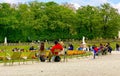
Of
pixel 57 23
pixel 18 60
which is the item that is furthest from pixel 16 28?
pixel 18 60

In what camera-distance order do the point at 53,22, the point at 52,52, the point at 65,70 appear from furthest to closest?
the point at 53,22
the point at 52,52
the point at 65,70

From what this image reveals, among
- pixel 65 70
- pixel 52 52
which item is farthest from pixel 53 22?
pixel 65 70

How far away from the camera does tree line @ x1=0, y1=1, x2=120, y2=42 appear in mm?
102625

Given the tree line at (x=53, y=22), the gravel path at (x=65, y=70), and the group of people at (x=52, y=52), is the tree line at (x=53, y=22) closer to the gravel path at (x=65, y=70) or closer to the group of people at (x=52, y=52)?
the group of people at (x=52, y=52)

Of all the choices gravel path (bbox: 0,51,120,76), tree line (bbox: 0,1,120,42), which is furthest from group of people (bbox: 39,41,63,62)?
tree line (bbox: 0,1,120,42)

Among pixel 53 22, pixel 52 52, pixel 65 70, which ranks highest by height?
pixel 53 22

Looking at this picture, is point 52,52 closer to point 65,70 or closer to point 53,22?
point 65,70

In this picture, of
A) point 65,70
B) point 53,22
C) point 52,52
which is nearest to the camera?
point 65,70

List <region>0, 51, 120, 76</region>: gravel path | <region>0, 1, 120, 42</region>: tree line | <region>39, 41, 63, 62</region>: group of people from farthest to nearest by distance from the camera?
<region>0, 1, 120, 42</region>: tree line
<region>39, 41, 63, 62</region>: group of people
<region>0, 51, 120, 76</region>: gravel path

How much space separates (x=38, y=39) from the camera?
105 meters

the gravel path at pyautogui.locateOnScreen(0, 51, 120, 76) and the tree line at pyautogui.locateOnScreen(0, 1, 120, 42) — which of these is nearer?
the gravel path at pyautogui.locateOnScreen(0, 51, 120, 76)

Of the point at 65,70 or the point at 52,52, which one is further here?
the point at 52,52

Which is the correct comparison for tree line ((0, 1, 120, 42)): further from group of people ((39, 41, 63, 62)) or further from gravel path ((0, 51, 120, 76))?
gravel path ((0, 51, 120, 76))

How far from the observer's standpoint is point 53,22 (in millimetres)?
106125
